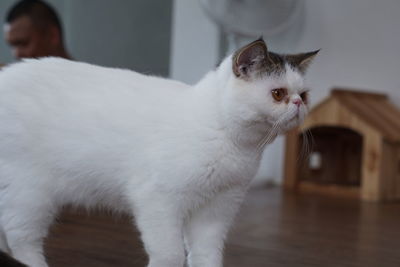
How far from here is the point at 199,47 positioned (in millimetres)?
4109

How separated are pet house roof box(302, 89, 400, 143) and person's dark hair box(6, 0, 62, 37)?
61.4 inches

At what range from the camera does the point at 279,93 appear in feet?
4.10

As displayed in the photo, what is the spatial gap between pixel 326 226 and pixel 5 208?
57.5 inches

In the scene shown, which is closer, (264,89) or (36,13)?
(264,89)

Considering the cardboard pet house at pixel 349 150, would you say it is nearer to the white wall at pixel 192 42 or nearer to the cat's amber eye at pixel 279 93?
the white wall at pixel 192 42

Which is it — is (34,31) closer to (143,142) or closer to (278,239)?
(278,239)

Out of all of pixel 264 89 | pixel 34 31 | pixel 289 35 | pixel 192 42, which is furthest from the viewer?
pixel 192 42

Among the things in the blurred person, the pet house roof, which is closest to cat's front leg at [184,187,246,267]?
the blurred person

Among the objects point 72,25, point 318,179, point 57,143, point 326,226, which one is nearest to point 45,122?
point 57,143

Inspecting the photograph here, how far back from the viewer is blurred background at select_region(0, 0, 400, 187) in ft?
11.8

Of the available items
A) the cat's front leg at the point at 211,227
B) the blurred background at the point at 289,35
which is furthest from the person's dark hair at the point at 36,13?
the cat's front leg at the point at 211,227

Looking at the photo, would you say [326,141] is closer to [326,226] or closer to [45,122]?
[326,226]

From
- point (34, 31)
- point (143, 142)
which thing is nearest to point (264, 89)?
point (143, 142)

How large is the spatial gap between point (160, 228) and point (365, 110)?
242cm
